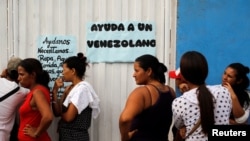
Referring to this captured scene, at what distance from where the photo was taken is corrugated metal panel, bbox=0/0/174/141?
4484mm

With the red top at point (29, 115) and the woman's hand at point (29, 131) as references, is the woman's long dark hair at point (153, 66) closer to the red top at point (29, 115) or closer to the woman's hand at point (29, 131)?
the red top at point (29, 115)

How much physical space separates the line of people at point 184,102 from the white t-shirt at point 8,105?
4.23 feet

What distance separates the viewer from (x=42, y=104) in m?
3.78

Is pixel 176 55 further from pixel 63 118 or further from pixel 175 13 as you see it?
pixel 63 118

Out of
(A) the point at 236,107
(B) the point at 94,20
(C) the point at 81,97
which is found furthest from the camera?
(B) the point at 94,20

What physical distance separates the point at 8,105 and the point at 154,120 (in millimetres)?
1602

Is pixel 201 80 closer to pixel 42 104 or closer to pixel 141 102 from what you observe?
pixel 141 102

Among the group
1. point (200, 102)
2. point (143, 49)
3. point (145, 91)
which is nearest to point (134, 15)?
point (143, 49)

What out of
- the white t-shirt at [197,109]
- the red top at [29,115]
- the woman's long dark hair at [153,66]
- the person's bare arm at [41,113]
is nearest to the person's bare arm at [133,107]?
the woman's long dark hair at [153,66]

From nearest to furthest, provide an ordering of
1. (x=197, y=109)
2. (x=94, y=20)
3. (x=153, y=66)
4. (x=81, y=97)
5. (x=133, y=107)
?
1. (x=197, y=109)
2. (x=133, y=107)
3. (x=153, y=66)
4. (x=81, y=97)
5. (x=94, y=20)

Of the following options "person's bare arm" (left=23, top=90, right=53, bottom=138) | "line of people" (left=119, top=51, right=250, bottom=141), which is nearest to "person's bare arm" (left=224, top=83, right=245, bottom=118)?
"line of people" (left=119, top=51, right=250, bottom=141)

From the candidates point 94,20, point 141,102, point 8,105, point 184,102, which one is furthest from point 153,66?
point 8,105

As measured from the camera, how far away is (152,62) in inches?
138

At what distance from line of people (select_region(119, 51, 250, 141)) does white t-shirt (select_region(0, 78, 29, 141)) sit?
129 cm
